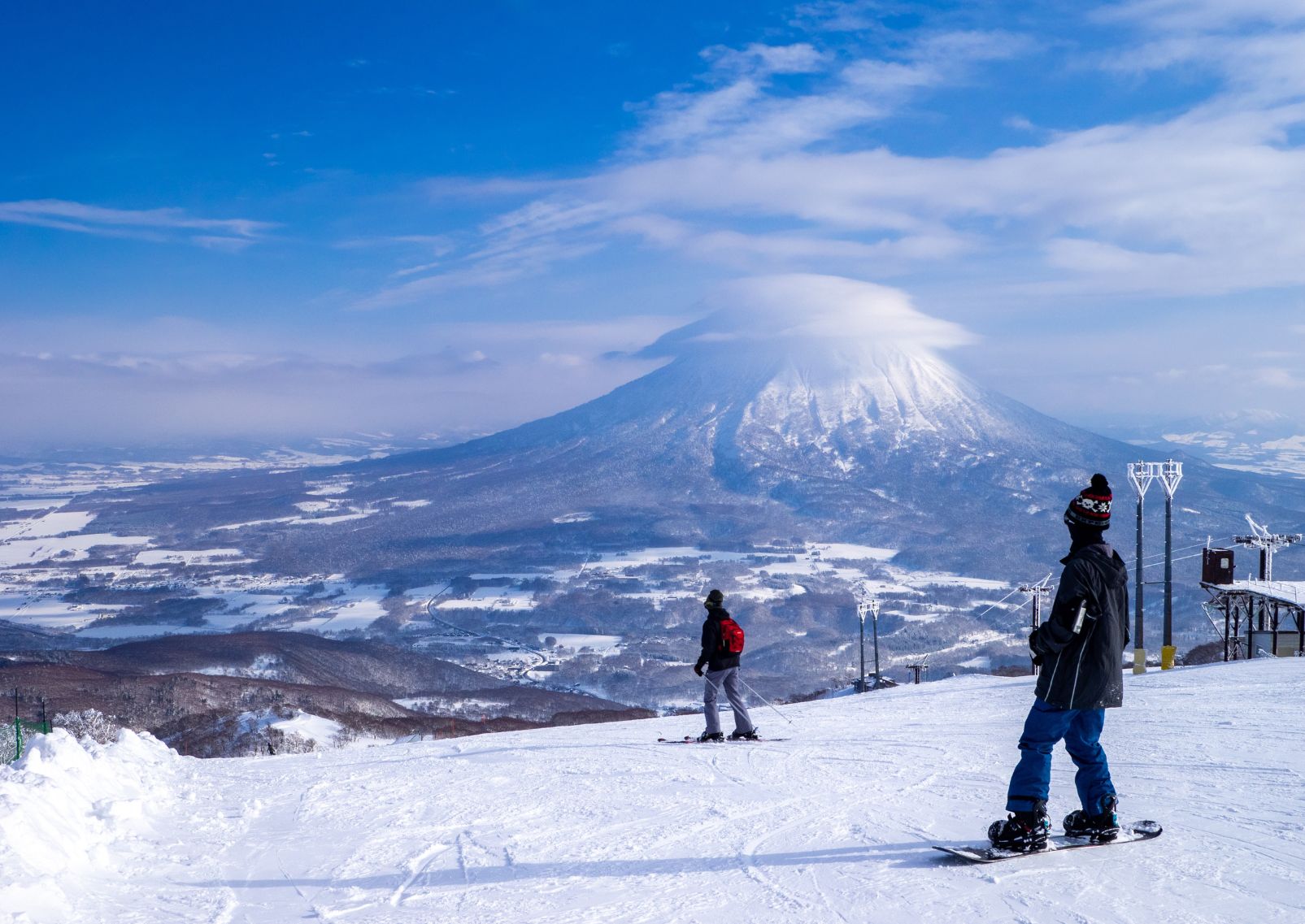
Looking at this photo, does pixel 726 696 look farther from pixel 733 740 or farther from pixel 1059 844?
pixel 1059 844

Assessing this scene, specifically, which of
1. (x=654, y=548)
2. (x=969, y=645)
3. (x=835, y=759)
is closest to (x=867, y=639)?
(x=969, y=645)

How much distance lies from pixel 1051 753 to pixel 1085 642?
22.1 inches

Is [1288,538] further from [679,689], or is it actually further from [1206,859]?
[679,689]

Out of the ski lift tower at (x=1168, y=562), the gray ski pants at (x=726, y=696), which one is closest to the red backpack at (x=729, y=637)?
the gray ski pants at (x=726, y=696)

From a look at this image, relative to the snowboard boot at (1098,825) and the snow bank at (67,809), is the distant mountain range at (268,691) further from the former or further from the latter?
the snowboard boot at (1098,825)

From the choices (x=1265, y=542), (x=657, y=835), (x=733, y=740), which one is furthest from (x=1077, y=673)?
(x=1265, y=542)

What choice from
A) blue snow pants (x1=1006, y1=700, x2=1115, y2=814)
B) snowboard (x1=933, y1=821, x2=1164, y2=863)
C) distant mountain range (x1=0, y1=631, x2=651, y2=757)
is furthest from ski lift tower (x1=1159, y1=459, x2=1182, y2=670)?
blue snow pants (x1=1006, y1=700, x2=1115, y2=814)

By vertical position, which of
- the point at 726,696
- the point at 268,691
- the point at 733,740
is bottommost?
the point at 268,691

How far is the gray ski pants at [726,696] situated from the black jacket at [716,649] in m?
0.06

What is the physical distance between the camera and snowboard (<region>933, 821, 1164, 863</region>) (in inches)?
195

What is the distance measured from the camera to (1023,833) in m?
4.99

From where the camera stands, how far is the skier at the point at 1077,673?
483 cm

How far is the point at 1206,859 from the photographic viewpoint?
16.1 ft

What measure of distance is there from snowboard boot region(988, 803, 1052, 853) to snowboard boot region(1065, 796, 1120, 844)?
20 cm
